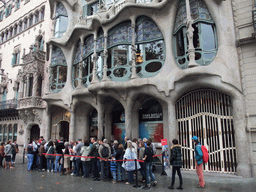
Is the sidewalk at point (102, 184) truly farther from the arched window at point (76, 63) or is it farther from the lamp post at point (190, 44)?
the arched window at point (76, 63)

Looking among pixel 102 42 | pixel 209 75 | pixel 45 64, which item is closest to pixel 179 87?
pixel 209 75

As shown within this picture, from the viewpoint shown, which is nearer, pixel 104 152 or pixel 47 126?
pixel 104 152

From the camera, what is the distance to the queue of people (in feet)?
22.4

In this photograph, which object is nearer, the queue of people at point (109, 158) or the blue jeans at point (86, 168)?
the queue of people at point (109, 158)

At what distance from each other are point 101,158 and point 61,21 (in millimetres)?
13609

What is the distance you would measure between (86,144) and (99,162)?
983 millimetres

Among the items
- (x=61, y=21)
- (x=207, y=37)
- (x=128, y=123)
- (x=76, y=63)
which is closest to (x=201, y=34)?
(x=207, y=37)

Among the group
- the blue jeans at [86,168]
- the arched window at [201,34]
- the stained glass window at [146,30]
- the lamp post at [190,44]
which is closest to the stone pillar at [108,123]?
the blue jeans at [86,168]

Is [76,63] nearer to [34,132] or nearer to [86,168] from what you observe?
[34,132]

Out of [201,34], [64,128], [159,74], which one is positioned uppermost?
[201,34]

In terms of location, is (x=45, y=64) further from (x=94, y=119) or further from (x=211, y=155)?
(x=211, y=155)

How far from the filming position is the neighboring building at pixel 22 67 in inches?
749

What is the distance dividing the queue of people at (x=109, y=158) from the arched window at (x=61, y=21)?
10.2 meters

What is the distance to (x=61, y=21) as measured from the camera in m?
17.2
